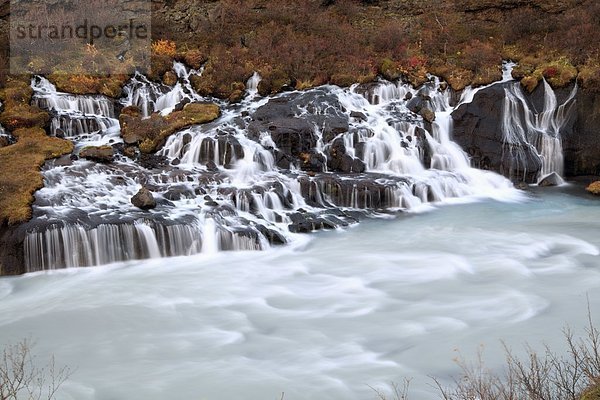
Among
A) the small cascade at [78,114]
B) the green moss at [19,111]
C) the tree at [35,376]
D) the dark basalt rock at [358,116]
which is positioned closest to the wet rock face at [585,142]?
the dark basalt rock at [358,116]

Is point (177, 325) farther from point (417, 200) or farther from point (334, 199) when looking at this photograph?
point (417, 200)

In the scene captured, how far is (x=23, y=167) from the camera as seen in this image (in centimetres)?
1516

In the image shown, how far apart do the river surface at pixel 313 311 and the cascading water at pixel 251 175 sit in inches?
A: 25.9

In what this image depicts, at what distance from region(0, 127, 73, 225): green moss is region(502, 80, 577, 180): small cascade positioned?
1434 cm

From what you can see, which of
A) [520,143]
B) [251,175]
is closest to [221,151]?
[251,175]

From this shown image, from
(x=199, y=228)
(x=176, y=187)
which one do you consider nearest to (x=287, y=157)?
(x=176, y=187)

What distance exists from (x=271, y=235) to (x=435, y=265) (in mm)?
3959

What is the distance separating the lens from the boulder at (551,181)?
18422mm

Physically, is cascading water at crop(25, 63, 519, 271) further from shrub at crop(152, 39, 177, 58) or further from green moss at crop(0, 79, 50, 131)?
shrub at crop(152, 39, 177, 58)

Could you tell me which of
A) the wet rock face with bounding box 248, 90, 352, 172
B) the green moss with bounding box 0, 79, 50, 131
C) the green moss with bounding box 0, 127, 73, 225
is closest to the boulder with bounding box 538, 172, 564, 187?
the wet rock face with bounding box 248, 90, 352, 172

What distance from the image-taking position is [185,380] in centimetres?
742

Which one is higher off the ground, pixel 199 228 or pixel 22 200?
pixel 22 200

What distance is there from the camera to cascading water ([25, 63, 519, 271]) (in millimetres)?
12703

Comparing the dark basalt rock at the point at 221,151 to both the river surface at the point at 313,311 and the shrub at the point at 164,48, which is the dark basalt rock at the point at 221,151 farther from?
the shrub at the point at 164,48
